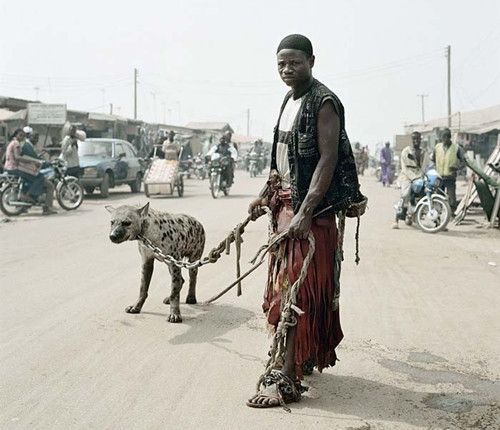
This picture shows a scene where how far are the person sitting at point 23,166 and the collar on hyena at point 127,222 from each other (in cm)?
972

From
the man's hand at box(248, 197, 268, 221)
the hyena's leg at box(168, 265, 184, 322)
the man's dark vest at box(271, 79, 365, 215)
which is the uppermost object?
the man's dark vest at box(271, 79, 365, 215)

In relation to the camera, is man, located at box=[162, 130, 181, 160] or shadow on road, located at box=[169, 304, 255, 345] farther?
man, located at box=[162, 130, 181, 160]

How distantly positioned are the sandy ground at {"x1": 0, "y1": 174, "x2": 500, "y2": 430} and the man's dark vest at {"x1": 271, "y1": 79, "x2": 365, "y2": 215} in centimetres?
121

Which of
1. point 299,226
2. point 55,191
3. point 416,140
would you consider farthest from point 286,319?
point 55,191

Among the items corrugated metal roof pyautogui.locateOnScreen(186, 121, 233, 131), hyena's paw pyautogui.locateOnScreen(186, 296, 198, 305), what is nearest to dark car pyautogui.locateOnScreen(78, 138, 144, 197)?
hyena's paw pyautogui.locateOnScreen(186, 296, 198, 305)

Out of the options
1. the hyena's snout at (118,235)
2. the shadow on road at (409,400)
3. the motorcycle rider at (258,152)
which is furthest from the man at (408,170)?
the motorcycle rider at (258,152)

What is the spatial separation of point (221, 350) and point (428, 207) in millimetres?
8627

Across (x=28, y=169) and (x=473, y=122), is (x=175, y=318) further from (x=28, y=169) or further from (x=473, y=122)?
(x=473, y=122)

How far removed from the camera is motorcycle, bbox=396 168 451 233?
42.5 ft

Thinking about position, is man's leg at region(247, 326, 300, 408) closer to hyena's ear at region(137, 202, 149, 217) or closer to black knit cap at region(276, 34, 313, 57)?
black knit cap at region(276, 34, 313, 57)

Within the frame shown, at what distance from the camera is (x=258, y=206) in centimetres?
476

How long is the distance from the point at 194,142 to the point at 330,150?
42.9 m

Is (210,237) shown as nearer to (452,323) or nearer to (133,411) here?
(452,323)

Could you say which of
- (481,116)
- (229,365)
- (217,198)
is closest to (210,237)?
(229,365)
